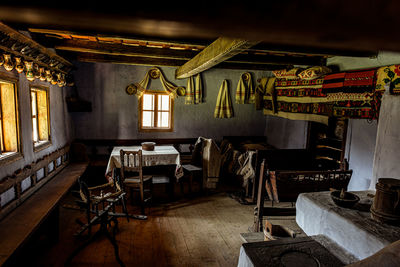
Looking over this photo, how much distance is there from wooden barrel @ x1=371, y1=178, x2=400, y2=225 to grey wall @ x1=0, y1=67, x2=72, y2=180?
3980 mm

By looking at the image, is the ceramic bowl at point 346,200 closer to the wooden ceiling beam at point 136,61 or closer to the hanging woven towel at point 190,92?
the wooden ceiling beam at point 136,61

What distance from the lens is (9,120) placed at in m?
3.31

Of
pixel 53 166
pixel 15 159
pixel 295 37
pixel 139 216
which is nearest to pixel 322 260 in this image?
pixel 295 37

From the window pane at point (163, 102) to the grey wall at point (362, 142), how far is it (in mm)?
4317

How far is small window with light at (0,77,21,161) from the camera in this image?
3.26m

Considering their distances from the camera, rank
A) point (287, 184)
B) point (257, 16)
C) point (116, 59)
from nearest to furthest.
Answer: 1. point (257, 16)
2. point (287, 184)
3. point (116, 59)

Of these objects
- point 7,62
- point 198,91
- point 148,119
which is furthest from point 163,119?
point 7,62

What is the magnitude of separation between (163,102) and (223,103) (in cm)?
175

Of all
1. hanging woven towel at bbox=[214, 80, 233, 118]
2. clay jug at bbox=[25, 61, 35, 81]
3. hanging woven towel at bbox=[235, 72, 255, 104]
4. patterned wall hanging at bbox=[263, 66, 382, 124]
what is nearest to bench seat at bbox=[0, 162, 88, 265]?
clay jug at bbox=[25, 61, 35, 81]

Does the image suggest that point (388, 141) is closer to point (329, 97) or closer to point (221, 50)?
point (329, 97)

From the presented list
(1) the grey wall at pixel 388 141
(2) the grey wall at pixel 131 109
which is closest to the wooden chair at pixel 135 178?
(2) the grey wall at pixel 131 109

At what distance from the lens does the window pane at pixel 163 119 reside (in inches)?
272

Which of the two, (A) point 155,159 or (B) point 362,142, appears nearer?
(B) point 362,142

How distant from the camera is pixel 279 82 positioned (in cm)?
616
